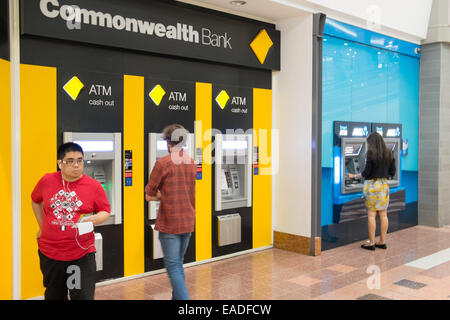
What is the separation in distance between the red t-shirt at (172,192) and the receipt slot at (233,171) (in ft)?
5.63

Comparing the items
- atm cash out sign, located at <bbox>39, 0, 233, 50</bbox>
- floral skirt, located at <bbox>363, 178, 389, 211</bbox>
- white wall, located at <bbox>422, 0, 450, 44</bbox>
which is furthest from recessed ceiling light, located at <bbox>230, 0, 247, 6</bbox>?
white wall, located at <bbox>422, 0, 450, 44</bbox>

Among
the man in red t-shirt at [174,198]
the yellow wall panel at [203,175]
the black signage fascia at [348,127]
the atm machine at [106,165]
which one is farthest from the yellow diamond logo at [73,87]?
the black signage fascia at [348,127]

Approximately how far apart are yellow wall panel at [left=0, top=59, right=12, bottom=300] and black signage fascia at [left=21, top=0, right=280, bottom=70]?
0.47 metres

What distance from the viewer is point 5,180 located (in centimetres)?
349

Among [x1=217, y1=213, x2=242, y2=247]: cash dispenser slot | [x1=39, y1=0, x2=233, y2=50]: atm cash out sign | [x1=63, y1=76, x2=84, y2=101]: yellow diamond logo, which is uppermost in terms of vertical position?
[x1=39, y1=0, x2=233, y2=50]: atm cash out sign

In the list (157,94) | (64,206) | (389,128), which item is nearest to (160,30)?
(157,94)

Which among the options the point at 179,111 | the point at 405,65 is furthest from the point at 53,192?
the point at 405,65

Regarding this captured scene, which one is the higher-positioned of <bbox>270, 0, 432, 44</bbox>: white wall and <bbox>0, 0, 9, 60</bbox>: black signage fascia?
<bbox>270, 0, 432, 44</bbox>: white wall

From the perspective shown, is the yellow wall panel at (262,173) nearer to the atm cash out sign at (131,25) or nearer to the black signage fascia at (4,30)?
the atm cash out sign at (131,25)

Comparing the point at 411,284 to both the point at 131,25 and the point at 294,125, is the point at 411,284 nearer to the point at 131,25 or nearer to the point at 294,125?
the point at 294,125

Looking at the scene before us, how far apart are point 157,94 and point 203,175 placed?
102 cm

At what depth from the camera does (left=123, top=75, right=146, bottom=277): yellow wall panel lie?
4312 millimetres

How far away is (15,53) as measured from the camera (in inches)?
142

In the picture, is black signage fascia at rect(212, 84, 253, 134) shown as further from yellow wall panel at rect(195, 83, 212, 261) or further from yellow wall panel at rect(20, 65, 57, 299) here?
yellow wall panel at rect(20, 65, 57, 299)
